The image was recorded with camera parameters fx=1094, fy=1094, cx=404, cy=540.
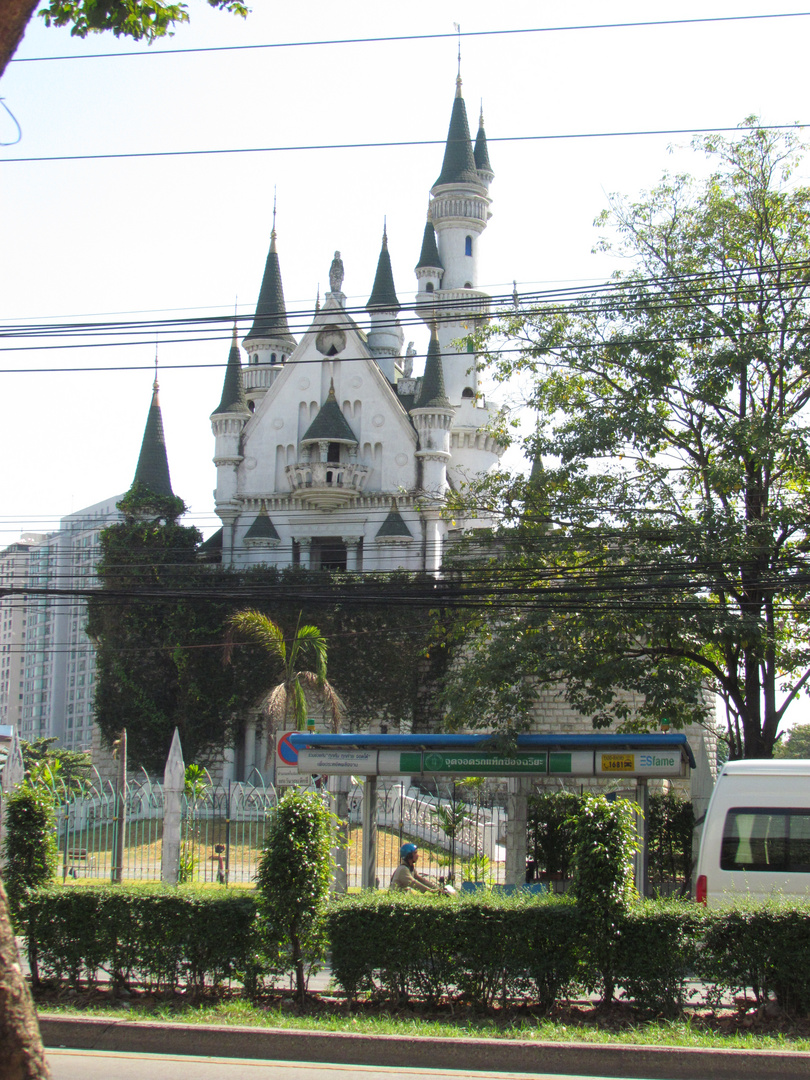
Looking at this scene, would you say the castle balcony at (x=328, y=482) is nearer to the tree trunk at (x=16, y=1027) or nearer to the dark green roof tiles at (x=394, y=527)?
the dark green roof tiles at (x=394, y=527)

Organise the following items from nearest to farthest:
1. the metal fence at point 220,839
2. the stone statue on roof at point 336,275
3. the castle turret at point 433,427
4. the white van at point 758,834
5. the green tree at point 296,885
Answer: the green tree at point 296,885
the white van at point 758,834
the metal fence at point 220,839
the castle turret at point 433,427
the stone statue on roof at point 336,275

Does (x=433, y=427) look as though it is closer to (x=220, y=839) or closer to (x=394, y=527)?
(x=394, y=527)

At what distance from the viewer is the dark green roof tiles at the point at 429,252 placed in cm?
5391

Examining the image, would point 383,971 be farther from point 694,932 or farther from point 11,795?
point 11,795

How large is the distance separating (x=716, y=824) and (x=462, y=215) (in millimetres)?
45527

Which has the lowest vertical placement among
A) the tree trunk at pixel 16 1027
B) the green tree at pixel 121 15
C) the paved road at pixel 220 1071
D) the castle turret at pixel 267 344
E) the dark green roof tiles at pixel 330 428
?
the paved road at pixel 220 1071

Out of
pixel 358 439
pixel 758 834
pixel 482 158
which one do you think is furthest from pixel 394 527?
pixel 758 834

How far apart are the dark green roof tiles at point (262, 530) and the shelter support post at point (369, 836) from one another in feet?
111

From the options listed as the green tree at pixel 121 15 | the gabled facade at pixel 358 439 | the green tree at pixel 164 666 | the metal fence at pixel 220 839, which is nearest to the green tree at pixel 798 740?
the gabled facade at pixel 358 439

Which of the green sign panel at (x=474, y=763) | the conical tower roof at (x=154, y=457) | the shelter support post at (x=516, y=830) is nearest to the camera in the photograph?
the green sign panel at (x=474, y=763)

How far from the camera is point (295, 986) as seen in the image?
10.2m

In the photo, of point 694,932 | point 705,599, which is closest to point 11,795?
point 694,932

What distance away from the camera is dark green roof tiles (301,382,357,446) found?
47250 millimetres

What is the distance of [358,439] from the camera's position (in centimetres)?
4856
